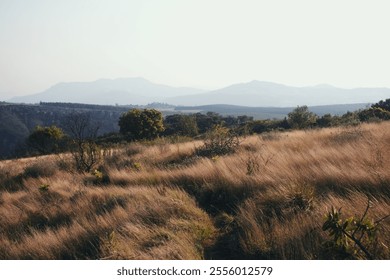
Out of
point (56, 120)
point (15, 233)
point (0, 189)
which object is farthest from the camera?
point (56, 120)

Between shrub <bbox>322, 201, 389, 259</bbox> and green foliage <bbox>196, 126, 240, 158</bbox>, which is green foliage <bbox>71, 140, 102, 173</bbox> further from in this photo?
shrub <bbox>322, 201, 389, 259</bbox>

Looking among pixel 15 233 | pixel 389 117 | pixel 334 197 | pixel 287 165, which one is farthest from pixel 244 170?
pixel 389 117

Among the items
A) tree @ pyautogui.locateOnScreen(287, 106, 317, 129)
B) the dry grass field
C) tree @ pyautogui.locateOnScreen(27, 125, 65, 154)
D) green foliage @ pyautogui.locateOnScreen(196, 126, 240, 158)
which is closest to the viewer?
the dry grass field

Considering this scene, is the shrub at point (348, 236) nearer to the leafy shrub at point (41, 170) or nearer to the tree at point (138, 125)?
the leafy shrub at point (41, 170)

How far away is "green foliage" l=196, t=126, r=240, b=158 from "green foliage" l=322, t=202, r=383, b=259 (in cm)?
720

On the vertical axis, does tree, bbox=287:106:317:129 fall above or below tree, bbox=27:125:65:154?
above

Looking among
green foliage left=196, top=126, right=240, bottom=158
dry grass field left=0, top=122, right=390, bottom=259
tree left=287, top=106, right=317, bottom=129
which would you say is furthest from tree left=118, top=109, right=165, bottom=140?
dry grass field left=0, top=122, right=390, bottom=259

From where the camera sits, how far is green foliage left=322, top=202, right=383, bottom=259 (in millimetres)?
2916

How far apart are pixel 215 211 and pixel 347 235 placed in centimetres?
282

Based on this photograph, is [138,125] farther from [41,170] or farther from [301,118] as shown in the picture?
[41,170]

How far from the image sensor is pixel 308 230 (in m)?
3.79

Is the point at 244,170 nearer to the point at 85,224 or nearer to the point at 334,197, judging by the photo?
the point at 334,197

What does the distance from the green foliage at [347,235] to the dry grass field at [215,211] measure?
10 centimetres
